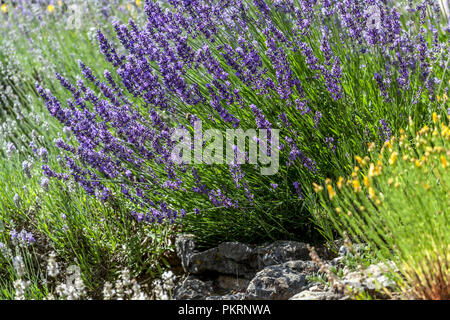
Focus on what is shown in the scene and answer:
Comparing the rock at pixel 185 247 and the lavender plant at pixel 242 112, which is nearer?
the lavender plant at pixel 242 112

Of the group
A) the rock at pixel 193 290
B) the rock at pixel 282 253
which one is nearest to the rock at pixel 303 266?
the rock at pixel 282 253

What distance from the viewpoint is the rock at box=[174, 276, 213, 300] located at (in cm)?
263

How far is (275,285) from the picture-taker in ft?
7.89

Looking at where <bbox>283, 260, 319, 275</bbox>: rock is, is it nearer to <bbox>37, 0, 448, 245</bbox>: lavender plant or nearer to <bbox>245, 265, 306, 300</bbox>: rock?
<bbox>245, 265, 306, 300</bbox>: rock

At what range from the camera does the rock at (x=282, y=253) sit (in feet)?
8.91

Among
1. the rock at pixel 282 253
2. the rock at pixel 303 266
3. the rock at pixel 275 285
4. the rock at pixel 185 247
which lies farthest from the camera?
the rock at pixel 185 247

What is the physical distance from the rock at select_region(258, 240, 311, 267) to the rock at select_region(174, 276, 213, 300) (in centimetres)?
30

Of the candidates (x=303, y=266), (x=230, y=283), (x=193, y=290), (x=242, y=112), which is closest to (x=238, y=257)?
(x=230, y=283)

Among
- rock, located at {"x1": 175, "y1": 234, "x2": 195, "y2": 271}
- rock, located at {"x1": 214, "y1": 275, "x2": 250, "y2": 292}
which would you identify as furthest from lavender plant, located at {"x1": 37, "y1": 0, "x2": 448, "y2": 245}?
rock, located at {"x1": 214, "y1": 275, "x2": 250, "y2": 292}

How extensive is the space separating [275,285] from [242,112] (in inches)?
41.4

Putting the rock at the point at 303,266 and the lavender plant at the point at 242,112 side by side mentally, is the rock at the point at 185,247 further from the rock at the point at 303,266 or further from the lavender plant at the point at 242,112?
the rock at the point at 303,266

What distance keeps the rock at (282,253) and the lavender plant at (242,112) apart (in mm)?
79

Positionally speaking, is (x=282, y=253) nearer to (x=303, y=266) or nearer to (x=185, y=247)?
(x=303, y=266)
